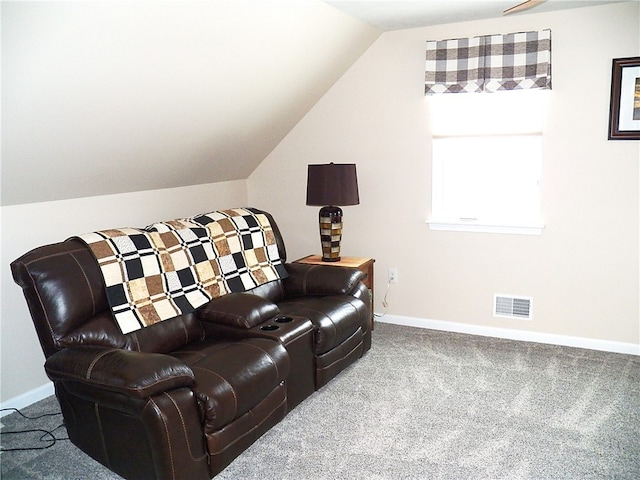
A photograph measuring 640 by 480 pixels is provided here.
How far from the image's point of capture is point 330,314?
3248 mm

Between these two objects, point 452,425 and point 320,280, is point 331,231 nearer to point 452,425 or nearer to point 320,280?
point 320,280

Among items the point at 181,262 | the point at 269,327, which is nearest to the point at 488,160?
the point at 269,327

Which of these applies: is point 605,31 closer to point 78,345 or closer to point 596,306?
point 596,306

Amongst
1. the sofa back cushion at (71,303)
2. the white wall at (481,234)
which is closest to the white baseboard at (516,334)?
the white wall at (481,234)

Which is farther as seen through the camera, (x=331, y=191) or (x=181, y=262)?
(x=331, y=191)

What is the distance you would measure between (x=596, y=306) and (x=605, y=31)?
180 cm

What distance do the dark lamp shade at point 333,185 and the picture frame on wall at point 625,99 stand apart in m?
1.74

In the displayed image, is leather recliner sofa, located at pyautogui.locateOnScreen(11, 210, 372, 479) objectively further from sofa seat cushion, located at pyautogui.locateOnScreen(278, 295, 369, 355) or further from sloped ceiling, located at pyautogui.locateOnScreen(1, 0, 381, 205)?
sloped ceiling, located at pyautogui.locateOnScreen(1, 0, 381, 205)

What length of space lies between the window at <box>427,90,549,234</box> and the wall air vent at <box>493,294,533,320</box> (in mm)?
503

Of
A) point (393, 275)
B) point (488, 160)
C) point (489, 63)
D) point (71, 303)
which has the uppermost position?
point (489, 63)

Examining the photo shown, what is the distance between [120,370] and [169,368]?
19cm

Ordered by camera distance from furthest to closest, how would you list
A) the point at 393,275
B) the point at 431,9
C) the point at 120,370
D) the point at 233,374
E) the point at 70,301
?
the point at 393,275
the point at 431,9
the point at 70,301
the point at 233,374
the point at 120,370

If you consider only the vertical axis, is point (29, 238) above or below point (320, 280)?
above

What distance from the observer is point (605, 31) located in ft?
11.3
